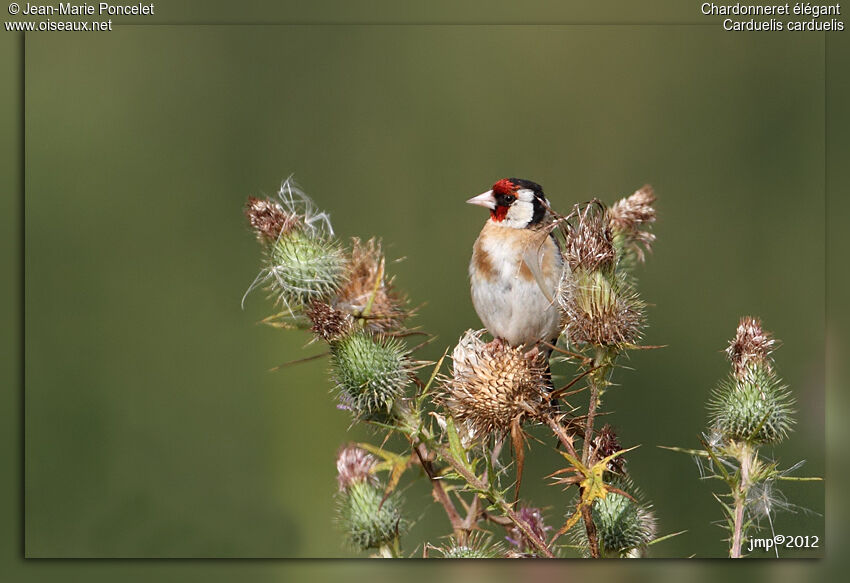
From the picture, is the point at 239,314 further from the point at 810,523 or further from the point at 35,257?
the point at 810,523

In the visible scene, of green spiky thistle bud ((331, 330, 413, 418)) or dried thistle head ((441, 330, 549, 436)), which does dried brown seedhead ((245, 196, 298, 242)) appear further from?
dried thistle head ((441, 330, 549, 436))

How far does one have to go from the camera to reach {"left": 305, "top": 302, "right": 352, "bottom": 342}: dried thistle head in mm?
4031

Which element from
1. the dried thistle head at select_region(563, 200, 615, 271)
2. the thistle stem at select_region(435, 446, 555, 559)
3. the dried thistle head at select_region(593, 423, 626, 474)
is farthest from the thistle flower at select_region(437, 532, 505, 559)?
the dried thistle head at select_region(563, 200, 615, 271)

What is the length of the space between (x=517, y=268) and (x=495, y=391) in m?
0.89

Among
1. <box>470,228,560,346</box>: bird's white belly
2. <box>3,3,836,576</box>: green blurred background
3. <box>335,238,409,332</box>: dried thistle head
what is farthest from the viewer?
<box>3,3,836,576</box>: green blurred background

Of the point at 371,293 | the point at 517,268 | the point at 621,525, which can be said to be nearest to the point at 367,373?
the point at 371,293

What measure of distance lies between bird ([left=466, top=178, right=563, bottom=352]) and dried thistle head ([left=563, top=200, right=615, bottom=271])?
0.73 meters

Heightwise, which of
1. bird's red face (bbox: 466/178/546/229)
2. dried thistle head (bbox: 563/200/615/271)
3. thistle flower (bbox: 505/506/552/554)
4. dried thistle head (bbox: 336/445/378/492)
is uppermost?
bird's red face (bbox: 466/178/546/229)

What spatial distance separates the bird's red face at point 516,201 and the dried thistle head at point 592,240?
86cm

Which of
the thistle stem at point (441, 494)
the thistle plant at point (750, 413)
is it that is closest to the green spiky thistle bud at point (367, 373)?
the thistle stem at point (441, 494)

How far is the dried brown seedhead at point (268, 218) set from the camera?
4188 mm

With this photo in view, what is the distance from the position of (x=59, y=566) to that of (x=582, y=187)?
3480 mm

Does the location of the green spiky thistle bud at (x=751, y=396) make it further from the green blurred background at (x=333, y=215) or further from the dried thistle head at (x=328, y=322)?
the dried thistle head at (x=328, y=322)

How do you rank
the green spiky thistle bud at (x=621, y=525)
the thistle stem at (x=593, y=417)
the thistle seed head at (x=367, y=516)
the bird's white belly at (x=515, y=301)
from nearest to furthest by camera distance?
the thistle stem at (x=593, y=417) → the green spiky thistle bud at (x=621, y=525) → the thistle seed head at (x=367, y=516) → the bird's white belly at (x=515, y=301)
